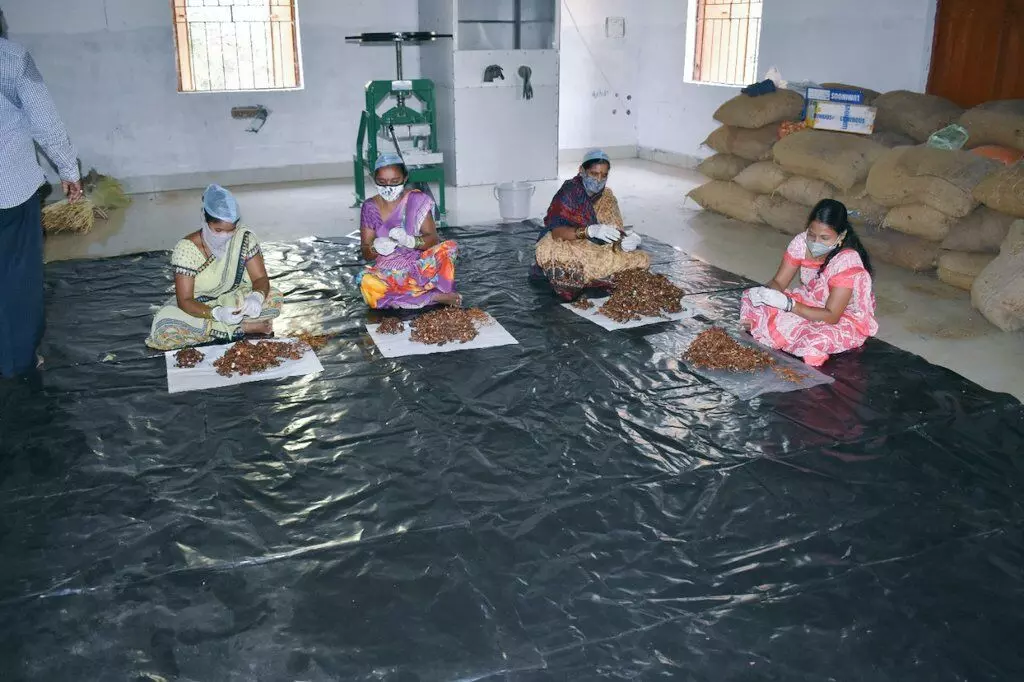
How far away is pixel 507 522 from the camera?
2498mm

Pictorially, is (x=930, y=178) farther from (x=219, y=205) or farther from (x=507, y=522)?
(x=219, y=205)

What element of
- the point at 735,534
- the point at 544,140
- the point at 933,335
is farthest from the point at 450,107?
the point at 735,534

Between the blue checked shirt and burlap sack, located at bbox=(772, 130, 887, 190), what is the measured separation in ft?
13.5

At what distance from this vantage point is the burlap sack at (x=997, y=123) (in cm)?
463

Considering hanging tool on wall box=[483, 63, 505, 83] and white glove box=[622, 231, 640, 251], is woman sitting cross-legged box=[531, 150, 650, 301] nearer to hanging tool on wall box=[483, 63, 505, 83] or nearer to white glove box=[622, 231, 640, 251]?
white glove box=[622, 231, 640, 251]

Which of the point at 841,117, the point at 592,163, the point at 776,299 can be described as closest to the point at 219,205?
the point at 592,163

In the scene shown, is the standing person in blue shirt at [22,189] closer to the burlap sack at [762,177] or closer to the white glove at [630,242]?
the white glove at [630,242]

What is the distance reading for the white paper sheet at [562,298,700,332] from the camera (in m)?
4.04

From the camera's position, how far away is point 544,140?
25.9ft

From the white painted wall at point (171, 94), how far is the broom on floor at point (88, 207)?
1.51 ft

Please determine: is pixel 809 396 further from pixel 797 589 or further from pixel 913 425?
pixel 797 589

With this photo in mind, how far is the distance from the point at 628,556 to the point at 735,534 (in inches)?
13.0

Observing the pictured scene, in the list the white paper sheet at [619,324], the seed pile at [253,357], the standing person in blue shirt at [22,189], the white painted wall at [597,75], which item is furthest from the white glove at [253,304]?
the white painted wall at [597,75]

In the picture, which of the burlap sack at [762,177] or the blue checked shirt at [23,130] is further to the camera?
the burlap sack at [762,177]
